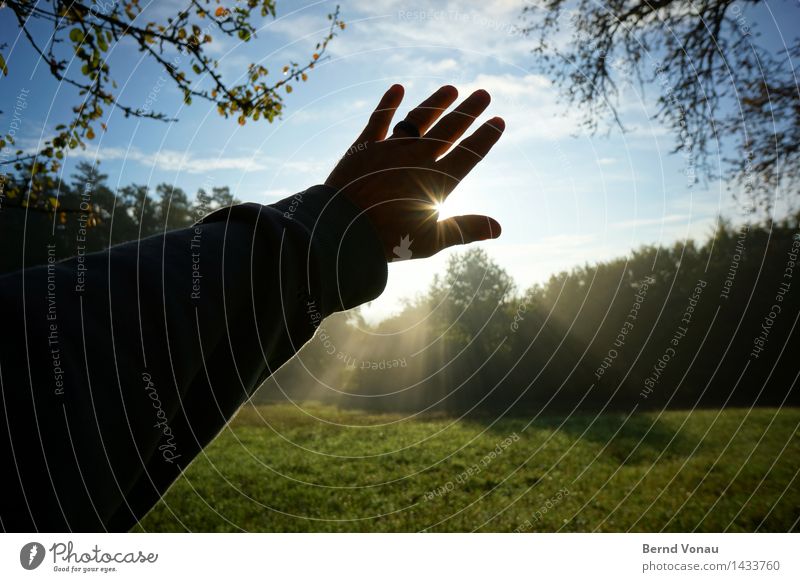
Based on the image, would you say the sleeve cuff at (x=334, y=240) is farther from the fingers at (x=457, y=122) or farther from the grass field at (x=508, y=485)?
the grass field at (x=508, y=485)

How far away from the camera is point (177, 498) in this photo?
6543mm

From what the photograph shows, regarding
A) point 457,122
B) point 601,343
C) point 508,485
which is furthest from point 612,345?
point 457,122

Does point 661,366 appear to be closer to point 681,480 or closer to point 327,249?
point 681,480

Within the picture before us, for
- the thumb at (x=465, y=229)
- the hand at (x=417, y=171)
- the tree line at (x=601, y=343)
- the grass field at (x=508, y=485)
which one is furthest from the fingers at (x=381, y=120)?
the tree line at (x=601, y=343)

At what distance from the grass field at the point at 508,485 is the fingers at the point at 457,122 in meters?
4.05

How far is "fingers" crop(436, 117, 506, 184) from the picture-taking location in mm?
1527

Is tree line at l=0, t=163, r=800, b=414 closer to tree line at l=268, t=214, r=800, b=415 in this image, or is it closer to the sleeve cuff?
tree line at l=268, t=214, r=800, b=415

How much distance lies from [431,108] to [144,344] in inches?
48.7

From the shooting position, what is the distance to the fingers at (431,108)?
1.60 meters

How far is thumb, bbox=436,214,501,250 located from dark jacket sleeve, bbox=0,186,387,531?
0.40 meters

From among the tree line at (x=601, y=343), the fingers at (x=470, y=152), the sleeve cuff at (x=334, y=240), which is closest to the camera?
the sleeve cuff at (x=334, y=240)

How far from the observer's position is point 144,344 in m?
0.78

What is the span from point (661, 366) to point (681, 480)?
76.4 feet

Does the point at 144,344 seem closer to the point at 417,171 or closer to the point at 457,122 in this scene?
the point at 417,171
